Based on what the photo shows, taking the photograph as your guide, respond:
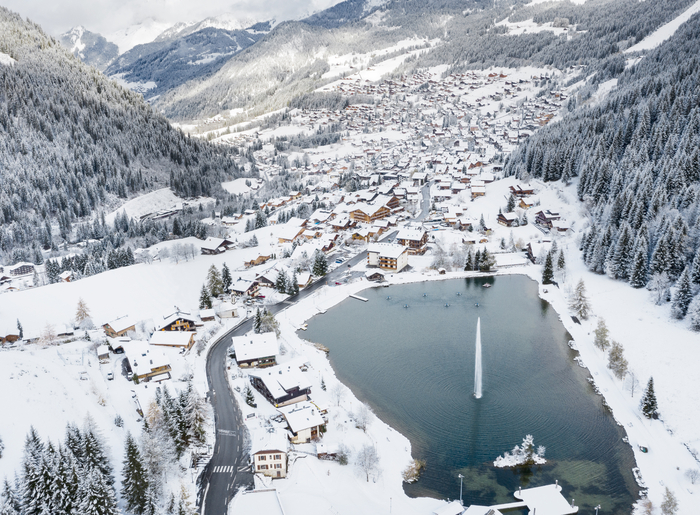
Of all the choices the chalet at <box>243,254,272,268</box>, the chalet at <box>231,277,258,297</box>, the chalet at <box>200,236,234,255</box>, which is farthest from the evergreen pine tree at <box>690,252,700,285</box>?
the chalet at <box>200,236,234,255</box>

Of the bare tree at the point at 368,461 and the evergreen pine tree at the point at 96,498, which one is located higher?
the evergreen pine tree at the point at 96,498

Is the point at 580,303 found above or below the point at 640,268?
below

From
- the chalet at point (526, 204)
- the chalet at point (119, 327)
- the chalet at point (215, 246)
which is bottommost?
the chalet at point (119, 327)

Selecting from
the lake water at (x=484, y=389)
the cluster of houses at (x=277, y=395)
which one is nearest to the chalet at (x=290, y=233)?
the lake water at (x=484, y=389)

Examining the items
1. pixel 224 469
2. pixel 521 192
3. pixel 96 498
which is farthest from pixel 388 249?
pixel 96 498

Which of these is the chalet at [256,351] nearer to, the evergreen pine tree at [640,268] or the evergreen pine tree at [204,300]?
the evergreen pine tree at [204,300]

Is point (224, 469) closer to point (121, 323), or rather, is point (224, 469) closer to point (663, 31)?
point (121, 323)

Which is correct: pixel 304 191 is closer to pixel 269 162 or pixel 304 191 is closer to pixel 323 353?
pixel 269 162
